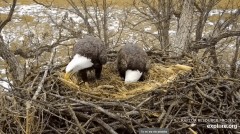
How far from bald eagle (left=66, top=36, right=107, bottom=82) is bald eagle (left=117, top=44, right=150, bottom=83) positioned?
0.80 ft

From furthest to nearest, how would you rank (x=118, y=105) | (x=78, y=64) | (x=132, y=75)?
(x=132, y=75) → (x=78, y=64) → (x=118, y=105)

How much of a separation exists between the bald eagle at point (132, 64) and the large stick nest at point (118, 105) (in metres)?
0.13

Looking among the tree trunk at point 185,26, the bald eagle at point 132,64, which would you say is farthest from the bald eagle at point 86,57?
the tree trunk at point 185,26

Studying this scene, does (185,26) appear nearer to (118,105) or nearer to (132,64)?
(132,64)

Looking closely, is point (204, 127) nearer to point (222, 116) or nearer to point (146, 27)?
point (222, 116)

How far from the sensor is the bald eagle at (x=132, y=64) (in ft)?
13.4

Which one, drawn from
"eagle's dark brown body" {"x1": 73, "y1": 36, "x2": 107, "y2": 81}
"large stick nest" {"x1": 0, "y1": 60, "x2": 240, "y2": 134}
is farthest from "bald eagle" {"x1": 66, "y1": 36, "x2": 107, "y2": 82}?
"large stick nest" {"x1": 0, "y1": 60, "x2": 240, "y2": 134}

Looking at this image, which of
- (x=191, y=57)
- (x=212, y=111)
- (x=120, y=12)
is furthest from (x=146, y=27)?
(x=212, y=111)

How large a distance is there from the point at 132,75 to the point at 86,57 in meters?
0.49

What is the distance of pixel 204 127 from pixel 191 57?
1.35 meters

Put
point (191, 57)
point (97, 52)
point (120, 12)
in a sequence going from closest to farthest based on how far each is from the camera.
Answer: point (97, 52)
point (191, 57)
point (120, 12)

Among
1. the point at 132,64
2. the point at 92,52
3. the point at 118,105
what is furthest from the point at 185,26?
the point at 118,105

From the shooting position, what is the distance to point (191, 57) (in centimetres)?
447

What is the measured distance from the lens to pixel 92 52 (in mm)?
3953
